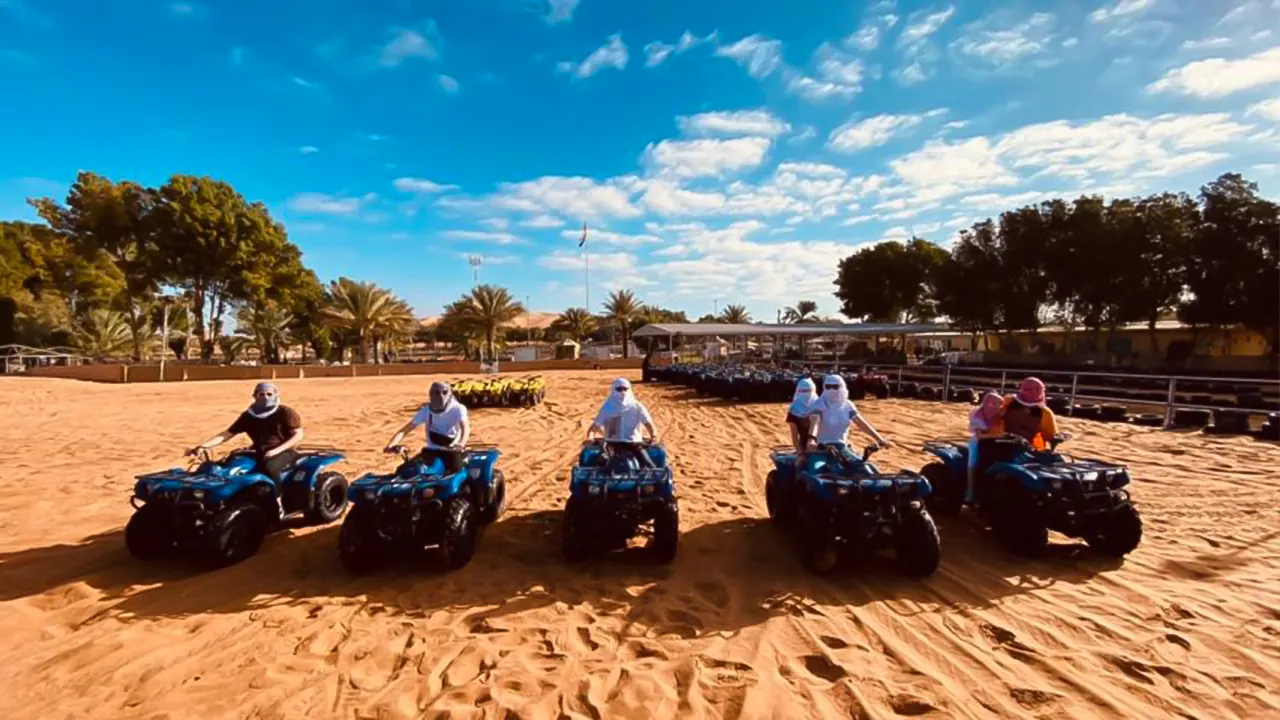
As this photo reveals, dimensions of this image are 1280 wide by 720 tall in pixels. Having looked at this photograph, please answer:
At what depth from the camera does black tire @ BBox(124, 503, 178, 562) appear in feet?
14.6

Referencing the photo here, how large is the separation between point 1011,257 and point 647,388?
19313 millimetres

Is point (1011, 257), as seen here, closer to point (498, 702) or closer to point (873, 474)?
point (873, 474)

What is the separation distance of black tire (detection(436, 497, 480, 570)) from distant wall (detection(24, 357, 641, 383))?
92.5 ft

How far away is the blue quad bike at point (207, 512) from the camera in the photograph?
4.43m

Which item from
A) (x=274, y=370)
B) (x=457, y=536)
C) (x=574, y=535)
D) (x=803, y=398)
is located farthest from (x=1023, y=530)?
(x=274, y=370)

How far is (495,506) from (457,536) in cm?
130

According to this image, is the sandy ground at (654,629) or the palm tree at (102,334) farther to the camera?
the palm tree at (102,334)

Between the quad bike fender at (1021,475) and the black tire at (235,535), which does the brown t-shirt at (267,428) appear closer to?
the black tire at (235,535)

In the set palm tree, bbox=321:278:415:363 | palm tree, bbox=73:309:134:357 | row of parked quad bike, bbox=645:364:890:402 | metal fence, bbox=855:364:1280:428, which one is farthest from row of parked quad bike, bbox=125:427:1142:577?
palm tree, bbox=73:309:134:357

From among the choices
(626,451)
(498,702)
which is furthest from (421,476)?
(498,702)

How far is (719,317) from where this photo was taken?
71438 millimetres

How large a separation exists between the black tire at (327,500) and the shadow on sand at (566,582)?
15.3 inches

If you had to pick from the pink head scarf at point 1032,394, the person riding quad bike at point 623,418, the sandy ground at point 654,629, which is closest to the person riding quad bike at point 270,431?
the sandy ground at point 654,629

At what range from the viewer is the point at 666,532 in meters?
4.59
